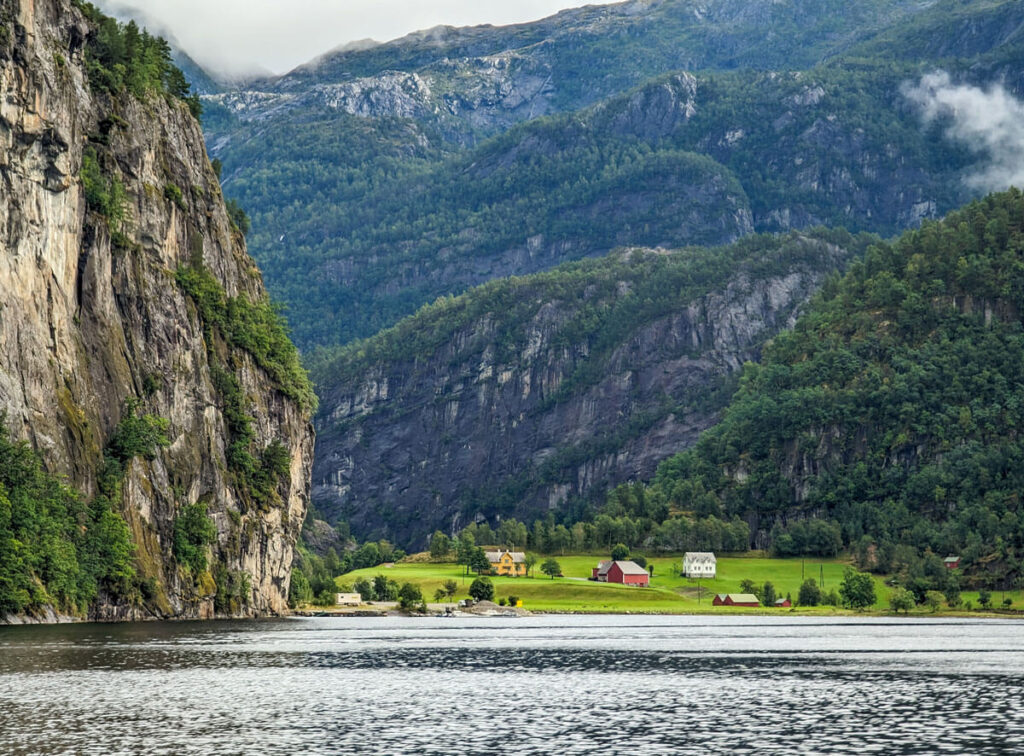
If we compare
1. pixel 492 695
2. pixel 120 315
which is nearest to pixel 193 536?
pixel 120 315

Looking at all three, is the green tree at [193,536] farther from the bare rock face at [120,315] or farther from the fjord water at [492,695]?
the fjord water at [492,695]

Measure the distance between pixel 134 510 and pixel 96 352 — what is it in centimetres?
1686

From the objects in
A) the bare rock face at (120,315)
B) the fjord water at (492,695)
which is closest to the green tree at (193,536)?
the bare rock face at (120,315)

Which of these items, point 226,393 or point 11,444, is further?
point 226,393

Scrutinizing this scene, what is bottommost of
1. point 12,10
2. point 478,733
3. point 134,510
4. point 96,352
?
point 478,733

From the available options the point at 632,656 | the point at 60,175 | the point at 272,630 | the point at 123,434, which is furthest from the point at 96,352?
the point at 632,656

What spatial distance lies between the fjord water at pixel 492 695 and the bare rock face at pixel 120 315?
21.7 meters

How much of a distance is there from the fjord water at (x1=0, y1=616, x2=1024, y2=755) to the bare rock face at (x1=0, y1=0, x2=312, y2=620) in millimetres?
21695

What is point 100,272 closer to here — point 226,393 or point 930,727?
point 226,393

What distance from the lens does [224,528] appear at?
173 m

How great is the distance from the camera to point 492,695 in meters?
83.1

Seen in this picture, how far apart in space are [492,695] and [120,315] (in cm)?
9445

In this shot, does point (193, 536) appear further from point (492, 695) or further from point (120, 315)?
point (492, 695)

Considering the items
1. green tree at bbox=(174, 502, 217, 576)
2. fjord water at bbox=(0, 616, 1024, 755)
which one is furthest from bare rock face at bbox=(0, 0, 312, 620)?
fjord water at bbox=(0, 616, 1024, 755)
